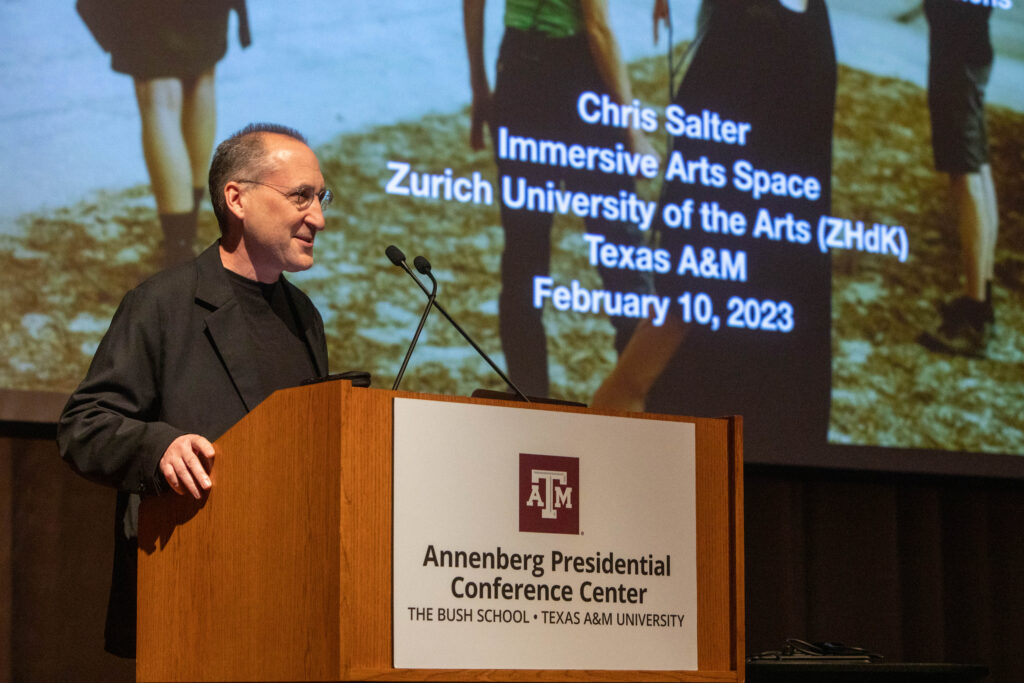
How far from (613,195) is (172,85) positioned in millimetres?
1310

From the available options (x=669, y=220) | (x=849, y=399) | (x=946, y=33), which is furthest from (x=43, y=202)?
(x=946, y=33)

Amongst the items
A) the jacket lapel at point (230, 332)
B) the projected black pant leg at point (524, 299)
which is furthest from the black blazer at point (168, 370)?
the projected black pant leg at point (524, 299)

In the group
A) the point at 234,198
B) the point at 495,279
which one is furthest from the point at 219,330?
the point at 495,279

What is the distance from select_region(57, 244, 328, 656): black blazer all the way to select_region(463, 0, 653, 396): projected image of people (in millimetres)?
1577

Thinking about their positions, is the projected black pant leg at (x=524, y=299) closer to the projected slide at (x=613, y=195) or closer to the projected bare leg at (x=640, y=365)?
the projected slide at (x=613, y=195)

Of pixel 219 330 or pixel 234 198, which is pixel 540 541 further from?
pixel 234 198

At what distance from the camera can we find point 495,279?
3.79 metres

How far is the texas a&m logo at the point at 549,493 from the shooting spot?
179cm

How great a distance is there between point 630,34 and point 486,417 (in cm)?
256

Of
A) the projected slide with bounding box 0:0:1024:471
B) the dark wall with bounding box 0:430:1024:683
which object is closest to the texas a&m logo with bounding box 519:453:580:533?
the projected slide with bounding box 0:0:1024:471

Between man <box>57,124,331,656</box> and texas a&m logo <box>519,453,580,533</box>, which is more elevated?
man <box>57,124,331,656</box>

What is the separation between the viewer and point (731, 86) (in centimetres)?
417

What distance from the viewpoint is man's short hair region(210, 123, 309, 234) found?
90.0 inches

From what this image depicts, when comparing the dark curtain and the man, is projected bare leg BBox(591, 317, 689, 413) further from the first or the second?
the man
